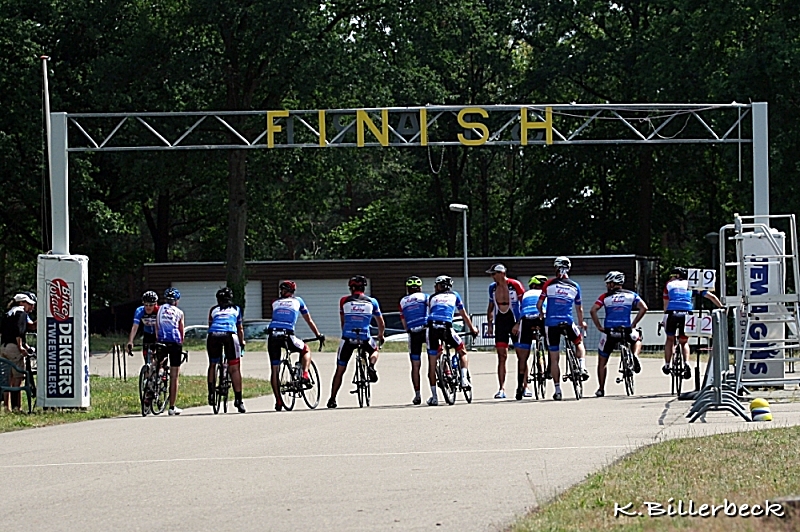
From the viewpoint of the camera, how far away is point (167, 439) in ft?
48.2

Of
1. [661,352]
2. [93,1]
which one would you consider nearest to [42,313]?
[661,352]

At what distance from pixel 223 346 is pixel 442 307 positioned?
10.0 feet

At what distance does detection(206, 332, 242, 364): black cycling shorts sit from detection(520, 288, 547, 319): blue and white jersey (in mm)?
4053

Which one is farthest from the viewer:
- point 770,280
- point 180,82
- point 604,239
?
point 604,239

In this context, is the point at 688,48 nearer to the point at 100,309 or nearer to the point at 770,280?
the point at 100,309

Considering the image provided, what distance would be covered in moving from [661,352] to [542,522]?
32.5 meters

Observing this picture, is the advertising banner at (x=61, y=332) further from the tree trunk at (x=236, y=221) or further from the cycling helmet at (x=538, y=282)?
the tree trunk at (x=236, y=221)

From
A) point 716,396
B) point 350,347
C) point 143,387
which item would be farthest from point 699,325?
point 143,387

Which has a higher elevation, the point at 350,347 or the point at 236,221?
the point at 236,221

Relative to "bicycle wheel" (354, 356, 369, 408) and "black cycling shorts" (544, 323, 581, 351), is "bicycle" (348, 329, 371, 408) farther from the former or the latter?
"black cycling shorts" (544, 323, 581, 351)

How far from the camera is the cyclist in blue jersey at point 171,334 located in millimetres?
18688

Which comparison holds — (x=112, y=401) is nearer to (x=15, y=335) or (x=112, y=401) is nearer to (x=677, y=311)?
(x=15, y=335)

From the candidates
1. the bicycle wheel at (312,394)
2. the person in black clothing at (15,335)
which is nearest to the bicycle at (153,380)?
the bicycle wheel at (312,394)

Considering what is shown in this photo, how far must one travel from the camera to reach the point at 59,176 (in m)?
20.1
